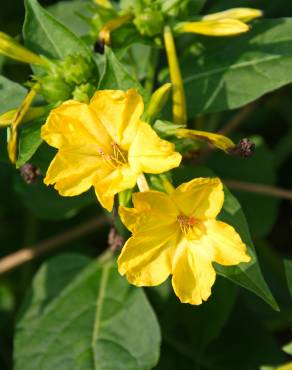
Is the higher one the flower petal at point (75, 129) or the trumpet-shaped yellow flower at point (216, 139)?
the flower petal at point (75, 129)

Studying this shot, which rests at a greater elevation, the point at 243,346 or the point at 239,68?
the point at 239,68

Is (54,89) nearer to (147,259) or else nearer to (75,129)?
(75,129)

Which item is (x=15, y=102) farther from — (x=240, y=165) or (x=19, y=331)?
(x=240, y=165)

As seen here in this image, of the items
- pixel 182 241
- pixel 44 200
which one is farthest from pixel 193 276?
pixel 44 200

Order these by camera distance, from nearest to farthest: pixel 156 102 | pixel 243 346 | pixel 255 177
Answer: pixel 156 102, pixel 243 346, pixel 255 177

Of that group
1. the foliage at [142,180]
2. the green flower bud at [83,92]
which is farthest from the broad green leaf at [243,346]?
the green flower bud at [83,92]

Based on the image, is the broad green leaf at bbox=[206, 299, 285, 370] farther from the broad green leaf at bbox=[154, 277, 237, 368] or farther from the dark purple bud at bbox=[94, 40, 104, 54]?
the dark purple bud at bbox=[94, 40, 104, 54]

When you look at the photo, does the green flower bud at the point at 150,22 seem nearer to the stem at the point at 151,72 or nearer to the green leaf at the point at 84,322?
the stem at the point at 151,72
